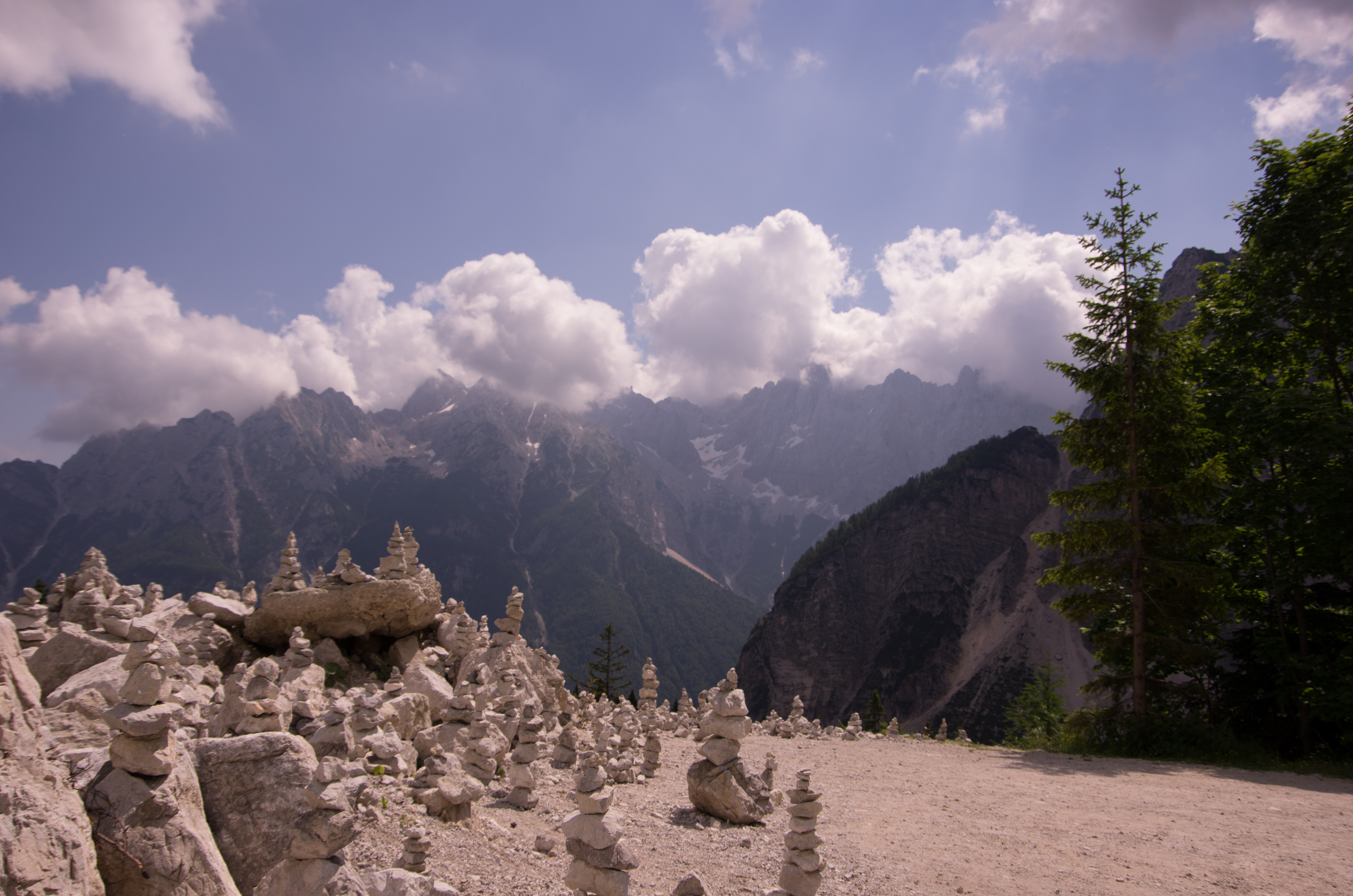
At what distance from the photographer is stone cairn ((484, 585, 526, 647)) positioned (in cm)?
2297

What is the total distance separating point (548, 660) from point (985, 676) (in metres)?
108

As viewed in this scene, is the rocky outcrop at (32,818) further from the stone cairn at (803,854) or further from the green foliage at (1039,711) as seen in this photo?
the green foliage at (1039,711)

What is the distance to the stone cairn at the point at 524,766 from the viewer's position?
11906 mm

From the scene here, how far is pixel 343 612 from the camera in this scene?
79.3ft

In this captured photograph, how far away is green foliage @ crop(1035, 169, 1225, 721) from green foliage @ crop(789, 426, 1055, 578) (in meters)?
134

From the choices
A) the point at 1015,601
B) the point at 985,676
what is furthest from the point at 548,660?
the point at 1015,601

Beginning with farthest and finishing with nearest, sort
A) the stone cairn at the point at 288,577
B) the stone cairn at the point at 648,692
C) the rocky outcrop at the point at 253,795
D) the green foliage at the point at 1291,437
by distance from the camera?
the stone cairn at the point at 648,692
the stone cairn at the point at 288,577
the green foliage at the point at 1291,437
the rocky outcrop at the point at 253,795

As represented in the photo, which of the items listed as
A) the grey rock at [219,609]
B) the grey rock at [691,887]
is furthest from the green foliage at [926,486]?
the grey rock at [691,887]

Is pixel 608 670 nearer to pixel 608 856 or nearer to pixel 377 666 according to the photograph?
pixel 377 666

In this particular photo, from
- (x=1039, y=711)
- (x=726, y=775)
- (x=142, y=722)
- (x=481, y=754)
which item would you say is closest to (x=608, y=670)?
(x=1039, y=711)

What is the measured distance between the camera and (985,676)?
111000 mm

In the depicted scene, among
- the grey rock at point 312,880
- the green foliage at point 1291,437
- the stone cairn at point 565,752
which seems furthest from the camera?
the green foliage at point 1291,437

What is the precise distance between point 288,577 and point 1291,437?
34846 mm

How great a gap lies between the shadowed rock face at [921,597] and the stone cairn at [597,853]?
407 ft
